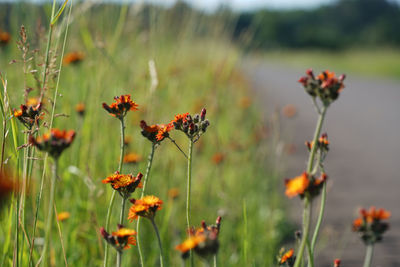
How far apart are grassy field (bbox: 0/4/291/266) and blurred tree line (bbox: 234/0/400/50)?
2841 cm

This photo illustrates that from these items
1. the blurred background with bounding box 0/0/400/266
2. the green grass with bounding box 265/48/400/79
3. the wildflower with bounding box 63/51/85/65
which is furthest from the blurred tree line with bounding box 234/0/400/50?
the wildflower with bounding box 63/51/85/65

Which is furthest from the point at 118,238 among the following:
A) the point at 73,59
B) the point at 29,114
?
the point at 73,59

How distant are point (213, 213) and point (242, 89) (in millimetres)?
4494

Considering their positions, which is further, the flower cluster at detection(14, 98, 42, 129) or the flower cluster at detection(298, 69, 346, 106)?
the flower cluster at detection(14, 98, 42, 129)

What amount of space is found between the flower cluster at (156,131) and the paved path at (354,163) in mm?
933

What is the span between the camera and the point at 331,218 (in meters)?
2.93

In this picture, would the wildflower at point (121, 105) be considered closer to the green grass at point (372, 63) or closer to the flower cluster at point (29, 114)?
the flower cluster at point (29, 114)

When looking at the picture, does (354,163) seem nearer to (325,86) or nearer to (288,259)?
(288,259)

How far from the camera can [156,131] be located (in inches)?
44.0

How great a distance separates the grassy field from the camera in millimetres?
1621

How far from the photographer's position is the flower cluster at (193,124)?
1085 millimetres

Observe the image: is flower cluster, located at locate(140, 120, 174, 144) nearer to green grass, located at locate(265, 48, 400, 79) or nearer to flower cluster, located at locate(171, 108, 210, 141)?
flower cluster, located at locate(171, 108, 210, 141)

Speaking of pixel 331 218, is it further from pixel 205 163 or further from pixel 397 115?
pixel 397 115

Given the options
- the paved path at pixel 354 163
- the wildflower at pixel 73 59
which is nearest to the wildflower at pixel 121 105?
the paved path at pixel 354 163
